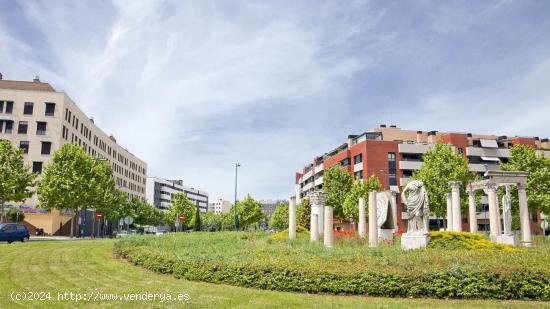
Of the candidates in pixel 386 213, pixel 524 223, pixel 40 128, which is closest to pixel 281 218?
pixel 40 128

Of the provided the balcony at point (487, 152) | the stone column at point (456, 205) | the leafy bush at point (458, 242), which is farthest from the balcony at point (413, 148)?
the leafy bush at point (458, 242)

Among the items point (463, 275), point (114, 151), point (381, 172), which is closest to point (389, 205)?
point (463, 275)

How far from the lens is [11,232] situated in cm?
3256

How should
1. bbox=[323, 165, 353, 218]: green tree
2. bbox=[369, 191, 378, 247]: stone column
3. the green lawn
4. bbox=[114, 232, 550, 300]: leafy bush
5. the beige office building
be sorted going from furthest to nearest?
bbox=[323, 165, 353, 218]: green tree
the beige office building
bbox=[369, 191, 378, 247]: stone column
bbox=[114, 232, 550, 300]: leafy bush
the green lawn

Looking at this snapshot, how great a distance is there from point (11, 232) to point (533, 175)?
5123 cm

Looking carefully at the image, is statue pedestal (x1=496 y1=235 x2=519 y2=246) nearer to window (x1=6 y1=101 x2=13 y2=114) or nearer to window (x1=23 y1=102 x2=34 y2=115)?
window (x1=23 y1=102 x2=34 y2=115)

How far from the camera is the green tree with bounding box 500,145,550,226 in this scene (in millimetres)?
47969

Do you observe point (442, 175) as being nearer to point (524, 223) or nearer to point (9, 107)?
point (524, 223)

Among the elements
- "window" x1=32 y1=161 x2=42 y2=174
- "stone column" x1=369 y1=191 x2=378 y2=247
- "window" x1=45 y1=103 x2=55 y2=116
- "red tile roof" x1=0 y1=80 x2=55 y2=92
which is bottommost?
"stone column" x1=369 y1=191 x2=378 y2=247

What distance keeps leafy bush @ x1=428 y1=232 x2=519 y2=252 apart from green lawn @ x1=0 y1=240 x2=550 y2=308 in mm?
8546

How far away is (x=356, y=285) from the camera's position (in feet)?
40.8

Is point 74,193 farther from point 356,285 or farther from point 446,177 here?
point 356,285

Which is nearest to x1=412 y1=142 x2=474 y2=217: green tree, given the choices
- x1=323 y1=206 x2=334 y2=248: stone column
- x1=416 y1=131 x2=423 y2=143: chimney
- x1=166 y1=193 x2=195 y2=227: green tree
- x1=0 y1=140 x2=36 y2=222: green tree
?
x1=323 y1=206 x2=334 y2=248: stone column

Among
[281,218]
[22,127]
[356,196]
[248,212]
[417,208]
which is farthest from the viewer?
[281,218]
